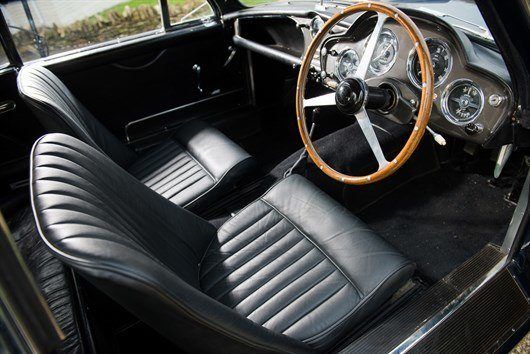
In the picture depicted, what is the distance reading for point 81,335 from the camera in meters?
0.94

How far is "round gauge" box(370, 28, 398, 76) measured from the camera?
151cm

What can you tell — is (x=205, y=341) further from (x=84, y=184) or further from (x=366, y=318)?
(x=366, y=318)

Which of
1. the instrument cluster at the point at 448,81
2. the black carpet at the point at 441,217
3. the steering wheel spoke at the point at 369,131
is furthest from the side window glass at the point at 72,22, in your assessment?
the black carpet at the point at 441,217

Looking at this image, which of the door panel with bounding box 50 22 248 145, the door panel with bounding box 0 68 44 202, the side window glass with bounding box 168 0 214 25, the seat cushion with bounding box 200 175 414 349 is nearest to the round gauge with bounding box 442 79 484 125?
the seat cushion with bounding box 200 175 414 349

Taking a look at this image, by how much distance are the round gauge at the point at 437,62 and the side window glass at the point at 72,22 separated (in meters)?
1.61

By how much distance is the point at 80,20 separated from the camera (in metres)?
2.28

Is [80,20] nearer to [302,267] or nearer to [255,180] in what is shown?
[255,180]

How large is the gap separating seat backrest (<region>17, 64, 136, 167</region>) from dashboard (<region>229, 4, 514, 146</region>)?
1.03 m

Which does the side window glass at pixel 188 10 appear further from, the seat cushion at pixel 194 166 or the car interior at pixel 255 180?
the seat cushion at pixel 194 166

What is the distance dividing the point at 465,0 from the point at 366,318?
160 centimetres

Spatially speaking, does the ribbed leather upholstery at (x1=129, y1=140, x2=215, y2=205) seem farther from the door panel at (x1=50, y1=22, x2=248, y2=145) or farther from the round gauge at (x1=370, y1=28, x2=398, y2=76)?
the round gauge at (x1=370, y1=28, x2=398, y2=76)

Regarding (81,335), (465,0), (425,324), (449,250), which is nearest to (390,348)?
(425,324)

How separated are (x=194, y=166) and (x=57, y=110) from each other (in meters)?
0.67

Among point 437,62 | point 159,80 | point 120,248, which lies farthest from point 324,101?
point 159,80
